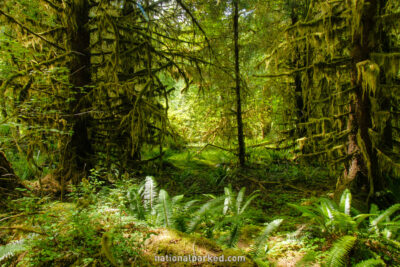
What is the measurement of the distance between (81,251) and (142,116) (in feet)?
9.74

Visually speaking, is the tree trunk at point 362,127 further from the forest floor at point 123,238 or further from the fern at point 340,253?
the fern at point 340,253

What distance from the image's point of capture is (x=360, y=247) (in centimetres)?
248

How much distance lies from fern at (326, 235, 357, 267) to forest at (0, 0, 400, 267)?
0.02m

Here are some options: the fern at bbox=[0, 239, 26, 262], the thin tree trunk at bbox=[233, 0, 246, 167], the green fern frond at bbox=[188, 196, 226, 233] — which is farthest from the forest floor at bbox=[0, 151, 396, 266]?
the thin tree trunk at bbox=[233, 0, 246, 167]

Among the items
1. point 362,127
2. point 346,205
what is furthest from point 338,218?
point 362,127

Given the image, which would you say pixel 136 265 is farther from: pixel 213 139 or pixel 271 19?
pixel 271 19

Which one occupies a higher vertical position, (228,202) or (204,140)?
(204,140)

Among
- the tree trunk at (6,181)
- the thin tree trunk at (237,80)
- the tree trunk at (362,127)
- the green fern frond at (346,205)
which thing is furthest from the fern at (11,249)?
the thin tree trunk at (237,80)

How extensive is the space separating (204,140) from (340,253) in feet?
18.2

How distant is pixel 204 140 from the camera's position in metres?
7.48

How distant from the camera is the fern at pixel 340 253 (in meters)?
2.14

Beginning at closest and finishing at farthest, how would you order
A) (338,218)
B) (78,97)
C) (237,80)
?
(338,218)
(78,97)
(237,80)

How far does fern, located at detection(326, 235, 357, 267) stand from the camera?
2143 mm

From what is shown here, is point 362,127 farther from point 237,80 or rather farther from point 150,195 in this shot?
→ point 150,195
